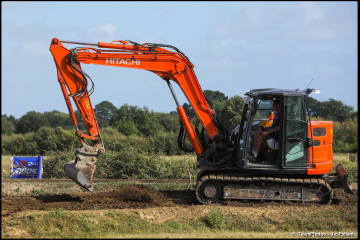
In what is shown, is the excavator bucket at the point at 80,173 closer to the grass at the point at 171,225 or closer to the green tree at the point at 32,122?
the grass at the point at 171,225

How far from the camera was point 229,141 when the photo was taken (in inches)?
383

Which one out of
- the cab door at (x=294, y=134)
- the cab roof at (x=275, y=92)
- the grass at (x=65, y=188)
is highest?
the cab roof at (x=275, y=92)

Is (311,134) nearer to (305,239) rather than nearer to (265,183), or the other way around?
(265,183)

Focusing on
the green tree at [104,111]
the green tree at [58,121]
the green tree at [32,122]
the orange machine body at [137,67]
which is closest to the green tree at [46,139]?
the green tree at [104,111]

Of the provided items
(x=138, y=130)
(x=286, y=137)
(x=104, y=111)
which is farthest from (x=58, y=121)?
(x=286, y=137)

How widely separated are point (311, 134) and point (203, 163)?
2.91 m

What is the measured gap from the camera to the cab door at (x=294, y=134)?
28.5 feet

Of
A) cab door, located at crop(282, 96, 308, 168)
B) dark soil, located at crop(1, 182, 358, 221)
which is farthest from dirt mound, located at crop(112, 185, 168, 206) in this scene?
cab door, located at crop(282, 96, 308, 168)

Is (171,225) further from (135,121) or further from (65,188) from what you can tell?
(135,121)

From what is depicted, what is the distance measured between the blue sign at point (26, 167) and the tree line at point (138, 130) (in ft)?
10.4

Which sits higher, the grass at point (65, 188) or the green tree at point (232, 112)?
the green tree at point (232, 112)

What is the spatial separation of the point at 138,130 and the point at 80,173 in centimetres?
2672

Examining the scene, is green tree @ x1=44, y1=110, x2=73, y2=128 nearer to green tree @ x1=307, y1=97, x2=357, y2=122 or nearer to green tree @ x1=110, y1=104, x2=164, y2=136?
green tree @ x1=110, y1=104, x2=164, y2=136

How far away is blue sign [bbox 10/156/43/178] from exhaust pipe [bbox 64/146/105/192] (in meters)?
7.55
